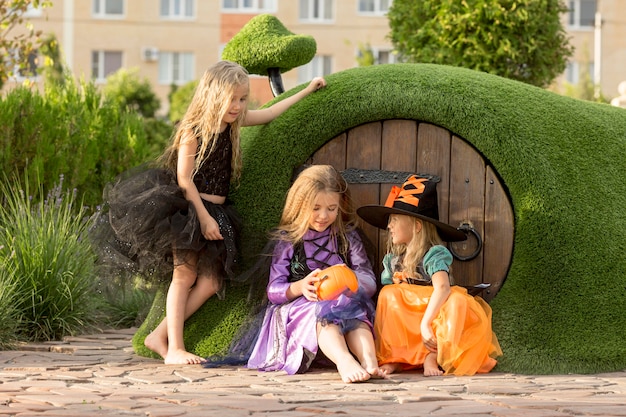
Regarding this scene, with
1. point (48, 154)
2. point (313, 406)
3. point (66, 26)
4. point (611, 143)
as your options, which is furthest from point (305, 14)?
point (313, 406)

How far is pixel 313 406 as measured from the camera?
4422 millimetres

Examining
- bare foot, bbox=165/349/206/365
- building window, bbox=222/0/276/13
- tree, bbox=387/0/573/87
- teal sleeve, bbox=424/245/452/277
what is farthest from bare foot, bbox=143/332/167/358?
building window, bbox=222/0/276/13

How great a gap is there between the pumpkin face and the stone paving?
43 centimetres

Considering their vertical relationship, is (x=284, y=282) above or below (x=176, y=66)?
below

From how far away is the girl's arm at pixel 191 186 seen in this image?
586 cm

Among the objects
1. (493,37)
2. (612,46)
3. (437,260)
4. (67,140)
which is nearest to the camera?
(437,260)

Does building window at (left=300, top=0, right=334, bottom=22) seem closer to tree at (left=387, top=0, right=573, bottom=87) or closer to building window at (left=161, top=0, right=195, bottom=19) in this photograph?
building window at (left=161, top=0, right=195, bottom=19)

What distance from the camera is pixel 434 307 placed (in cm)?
557

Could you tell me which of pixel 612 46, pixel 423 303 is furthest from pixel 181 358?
pixel 612 46

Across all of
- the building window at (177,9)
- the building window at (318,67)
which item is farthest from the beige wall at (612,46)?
the building window at (177,9)

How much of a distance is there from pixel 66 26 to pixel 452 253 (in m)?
27.2

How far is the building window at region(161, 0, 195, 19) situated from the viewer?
3155 centimetres

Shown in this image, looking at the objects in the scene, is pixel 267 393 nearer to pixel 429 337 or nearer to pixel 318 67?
pixel 429 337

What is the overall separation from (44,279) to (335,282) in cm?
250
